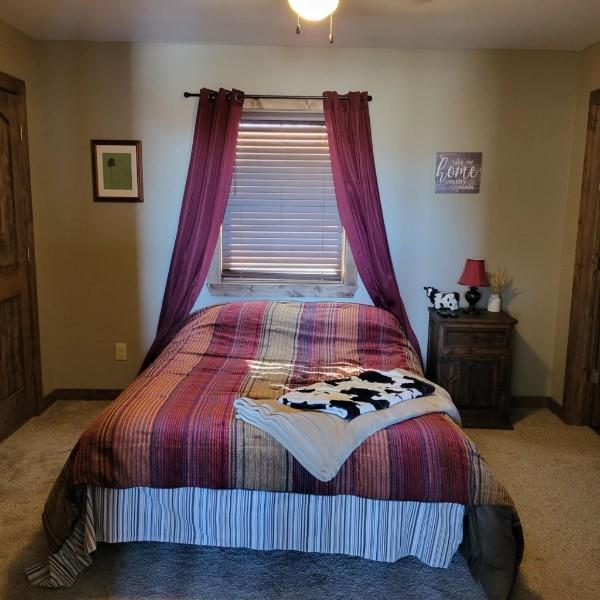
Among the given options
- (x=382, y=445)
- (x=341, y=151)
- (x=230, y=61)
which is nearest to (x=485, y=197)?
(x=341, y=151)

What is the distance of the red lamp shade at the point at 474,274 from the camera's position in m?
3.60

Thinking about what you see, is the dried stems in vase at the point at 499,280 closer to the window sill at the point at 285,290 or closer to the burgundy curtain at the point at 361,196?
the burgundy curtain at the point at 361,196

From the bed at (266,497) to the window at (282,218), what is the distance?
1648 millimetres

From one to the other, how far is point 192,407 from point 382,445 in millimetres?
791

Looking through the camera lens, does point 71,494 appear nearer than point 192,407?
Yes

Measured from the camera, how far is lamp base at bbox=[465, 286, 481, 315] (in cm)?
371

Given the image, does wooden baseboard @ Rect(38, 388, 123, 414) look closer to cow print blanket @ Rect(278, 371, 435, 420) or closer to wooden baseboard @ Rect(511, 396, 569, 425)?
cow print blanket @ Rect(278, 371, 435, 420)

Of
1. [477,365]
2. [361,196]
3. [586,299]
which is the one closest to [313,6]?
[361,196]

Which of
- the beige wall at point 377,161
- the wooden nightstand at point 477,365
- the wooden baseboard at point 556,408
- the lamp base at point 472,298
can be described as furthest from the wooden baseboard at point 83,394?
the wooden baseboard at point 556,408

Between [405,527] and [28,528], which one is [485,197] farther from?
[28,528]

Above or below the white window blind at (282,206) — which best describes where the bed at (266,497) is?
below

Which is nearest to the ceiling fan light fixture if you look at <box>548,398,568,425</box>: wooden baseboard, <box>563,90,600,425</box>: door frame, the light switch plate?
<box>563,90,600,425</box>: door frame

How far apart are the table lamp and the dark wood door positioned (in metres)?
2.72

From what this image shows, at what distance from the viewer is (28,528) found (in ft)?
8.00
